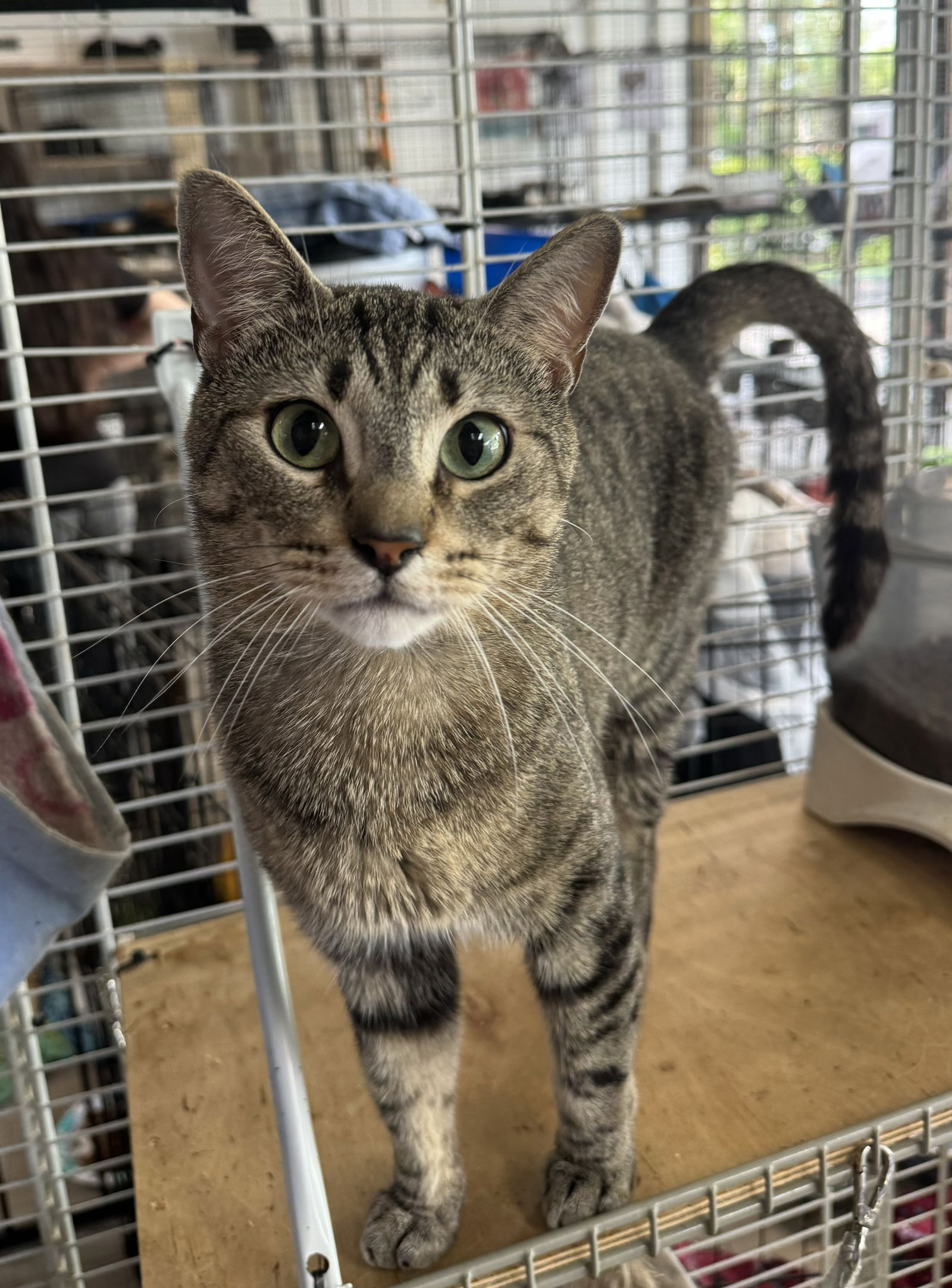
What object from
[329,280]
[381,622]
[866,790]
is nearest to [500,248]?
[329,280]

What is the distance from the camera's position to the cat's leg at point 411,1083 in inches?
34.6

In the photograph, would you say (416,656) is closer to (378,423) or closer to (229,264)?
(378,423)

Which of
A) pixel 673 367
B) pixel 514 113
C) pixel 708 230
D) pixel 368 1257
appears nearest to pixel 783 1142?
pixel 368 1257

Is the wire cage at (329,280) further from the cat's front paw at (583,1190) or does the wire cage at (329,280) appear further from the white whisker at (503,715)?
the white whisker at (503,715)

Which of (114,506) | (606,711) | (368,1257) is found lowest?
(368,1257)

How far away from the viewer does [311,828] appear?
2.75 feet

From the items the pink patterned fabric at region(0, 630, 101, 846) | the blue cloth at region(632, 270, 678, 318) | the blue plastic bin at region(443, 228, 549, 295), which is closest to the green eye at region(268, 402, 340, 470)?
the pink patterned fabric at region(0, 630, 101, 846)

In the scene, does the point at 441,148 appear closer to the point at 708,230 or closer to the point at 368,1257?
the point at 708,230

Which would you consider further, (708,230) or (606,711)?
(708,230)

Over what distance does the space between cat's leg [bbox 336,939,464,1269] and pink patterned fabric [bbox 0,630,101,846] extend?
32 centimetres

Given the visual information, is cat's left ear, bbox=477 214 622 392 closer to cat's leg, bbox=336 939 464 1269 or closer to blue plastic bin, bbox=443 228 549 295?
cat's leg, bbox=336 939 464 1269

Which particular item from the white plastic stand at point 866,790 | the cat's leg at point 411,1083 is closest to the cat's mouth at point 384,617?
the cat's leg at point 411,1083

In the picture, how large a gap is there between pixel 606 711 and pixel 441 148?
266 centimetres

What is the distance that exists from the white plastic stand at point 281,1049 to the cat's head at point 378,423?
14 cm
